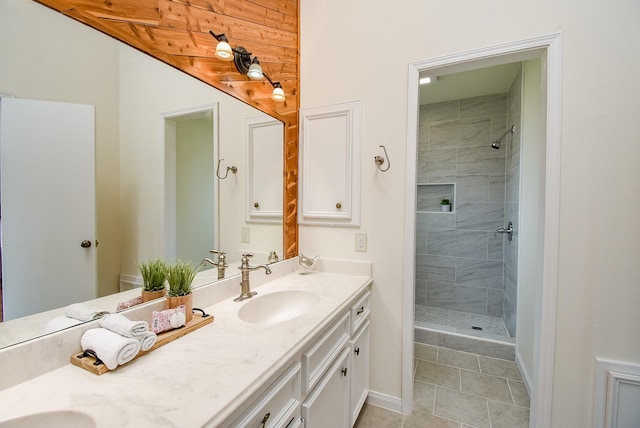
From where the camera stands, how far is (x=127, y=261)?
3.15 ft

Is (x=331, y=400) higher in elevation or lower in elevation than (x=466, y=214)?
lower

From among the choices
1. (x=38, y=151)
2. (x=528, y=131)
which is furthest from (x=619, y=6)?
(x=38, y=151)

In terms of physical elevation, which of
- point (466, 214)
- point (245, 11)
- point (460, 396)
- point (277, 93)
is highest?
point (245, 11)

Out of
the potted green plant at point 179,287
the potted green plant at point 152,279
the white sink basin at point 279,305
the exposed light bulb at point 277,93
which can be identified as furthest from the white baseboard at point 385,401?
the exposed light bulb at point 277,93

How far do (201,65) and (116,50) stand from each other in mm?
386

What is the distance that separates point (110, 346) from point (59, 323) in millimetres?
199

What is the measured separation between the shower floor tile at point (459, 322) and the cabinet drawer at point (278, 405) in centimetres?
202

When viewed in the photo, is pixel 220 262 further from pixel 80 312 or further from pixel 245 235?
pixel 80 312

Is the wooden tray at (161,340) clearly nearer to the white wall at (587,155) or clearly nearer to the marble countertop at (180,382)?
the marble countertop at (180,382)

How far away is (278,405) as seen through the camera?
2.66 feet

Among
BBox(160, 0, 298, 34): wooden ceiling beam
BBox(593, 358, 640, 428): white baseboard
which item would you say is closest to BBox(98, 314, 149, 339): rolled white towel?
BBox(160, 0, 298, 34): wooden ceiling beam

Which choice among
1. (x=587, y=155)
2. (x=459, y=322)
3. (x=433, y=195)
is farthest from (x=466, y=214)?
(x=587, y=155)

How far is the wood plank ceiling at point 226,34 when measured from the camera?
929 mm

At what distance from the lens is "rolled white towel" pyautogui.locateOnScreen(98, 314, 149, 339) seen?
0.77m
